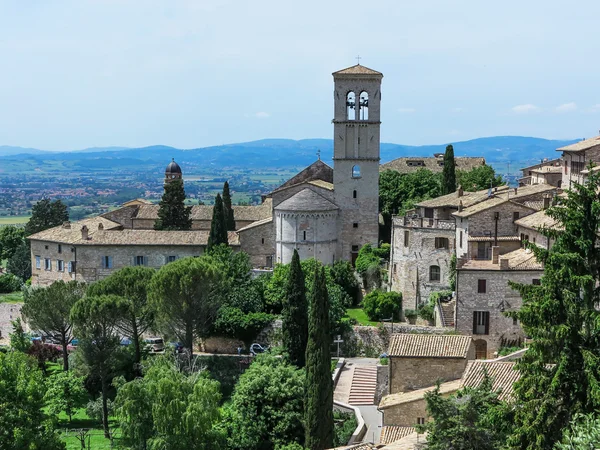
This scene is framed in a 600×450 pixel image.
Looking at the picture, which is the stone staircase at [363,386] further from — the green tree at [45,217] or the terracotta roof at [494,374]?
the green tree at [45,217]

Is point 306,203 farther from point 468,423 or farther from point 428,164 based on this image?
point 468,423

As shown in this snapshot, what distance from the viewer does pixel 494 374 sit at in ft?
108

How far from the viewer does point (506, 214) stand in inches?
1828

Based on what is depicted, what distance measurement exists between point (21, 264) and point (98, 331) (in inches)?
1251

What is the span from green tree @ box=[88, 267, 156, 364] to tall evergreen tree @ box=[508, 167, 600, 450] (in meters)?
28.0

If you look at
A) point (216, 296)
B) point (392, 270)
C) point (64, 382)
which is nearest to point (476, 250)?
point (392, 270)

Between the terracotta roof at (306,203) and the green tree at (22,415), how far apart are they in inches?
987

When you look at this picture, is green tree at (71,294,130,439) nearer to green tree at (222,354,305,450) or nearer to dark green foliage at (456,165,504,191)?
green tree at (222,354,305,450)

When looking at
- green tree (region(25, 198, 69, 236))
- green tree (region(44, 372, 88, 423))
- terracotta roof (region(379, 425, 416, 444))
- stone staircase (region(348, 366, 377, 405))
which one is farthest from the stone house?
green tree (region(25, 198, 69, 236))

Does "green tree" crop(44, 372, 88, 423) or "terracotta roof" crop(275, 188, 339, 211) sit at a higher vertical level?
"terracotta roof" crop(275, 188, 339, 211)

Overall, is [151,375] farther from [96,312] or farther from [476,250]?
[476,250]

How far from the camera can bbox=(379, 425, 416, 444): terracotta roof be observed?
32.9 metres

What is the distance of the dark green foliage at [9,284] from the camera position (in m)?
68.7

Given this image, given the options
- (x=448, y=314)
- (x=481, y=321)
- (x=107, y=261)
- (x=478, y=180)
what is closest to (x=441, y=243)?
(x=448, y=314)
